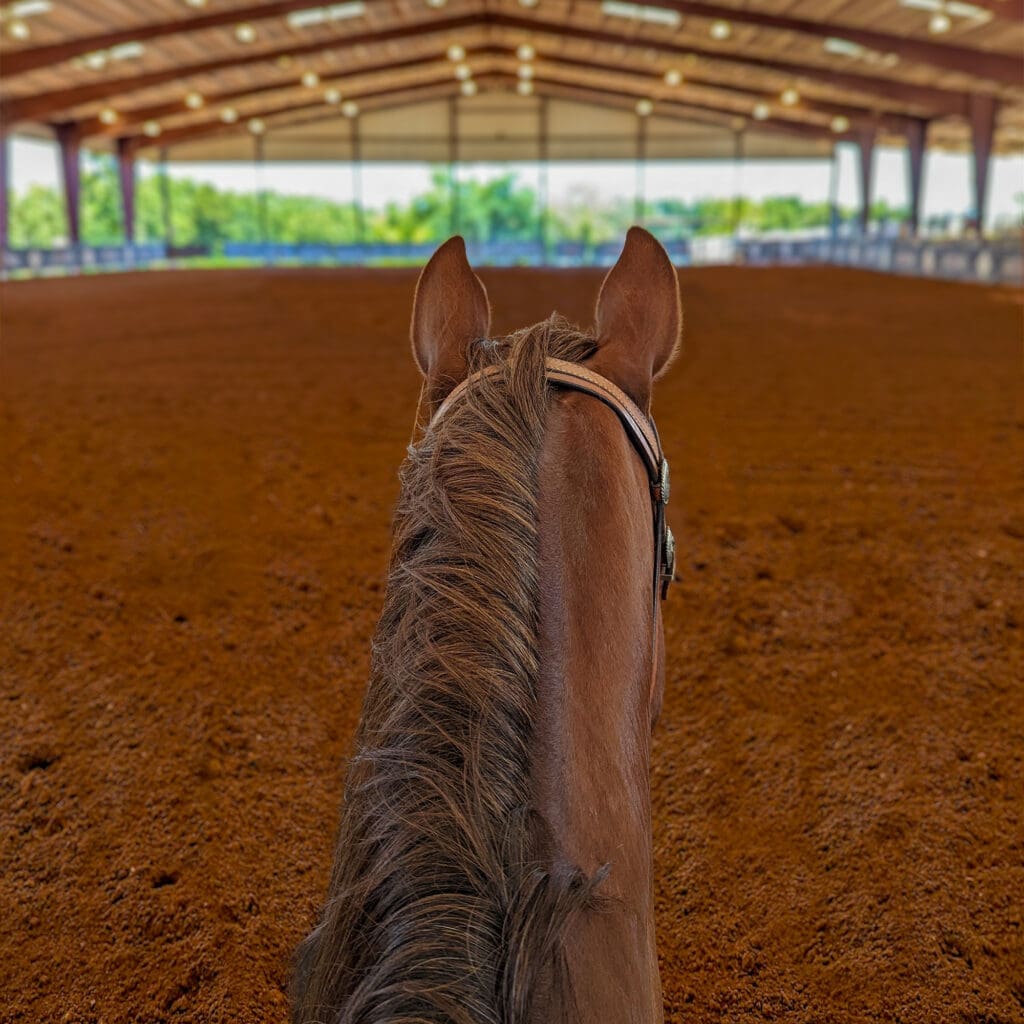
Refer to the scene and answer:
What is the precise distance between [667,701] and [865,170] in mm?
26664

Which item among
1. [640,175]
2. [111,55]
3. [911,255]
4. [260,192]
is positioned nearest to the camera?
[111,55]

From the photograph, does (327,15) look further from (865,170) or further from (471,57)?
(865,170)

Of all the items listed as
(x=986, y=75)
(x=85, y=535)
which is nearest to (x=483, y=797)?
(x=85, y=535)

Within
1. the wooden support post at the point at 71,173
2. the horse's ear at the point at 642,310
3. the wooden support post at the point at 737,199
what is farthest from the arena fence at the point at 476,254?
the horse's ear at the point at 642,310

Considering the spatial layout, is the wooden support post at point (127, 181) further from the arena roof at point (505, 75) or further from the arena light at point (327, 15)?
the arena light at point (327, 15)

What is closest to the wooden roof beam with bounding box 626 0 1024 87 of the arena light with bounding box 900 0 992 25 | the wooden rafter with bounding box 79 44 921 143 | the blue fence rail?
the arena light with bounding box 900 0 992 25

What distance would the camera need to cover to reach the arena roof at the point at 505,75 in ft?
52.4


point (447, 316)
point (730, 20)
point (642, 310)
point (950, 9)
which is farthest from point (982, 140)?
point (447, 316)

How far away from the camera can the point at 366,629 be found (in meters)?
2.89

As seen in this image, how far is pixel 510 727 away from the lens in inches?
31.4

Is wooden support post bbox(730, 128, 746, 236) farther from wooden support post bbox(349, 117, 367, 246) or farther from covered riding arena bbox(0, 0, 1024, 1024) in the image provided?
covered riding arena bbox(0, 0, 1024, 1024)

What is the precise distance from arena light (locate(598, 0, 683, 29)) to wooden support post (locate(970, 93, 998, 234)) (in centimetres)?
682

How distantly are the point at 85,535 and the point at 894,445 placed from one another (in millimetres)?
4013

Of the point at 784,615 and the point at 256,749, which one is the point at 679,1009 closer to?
the point at 256,749
